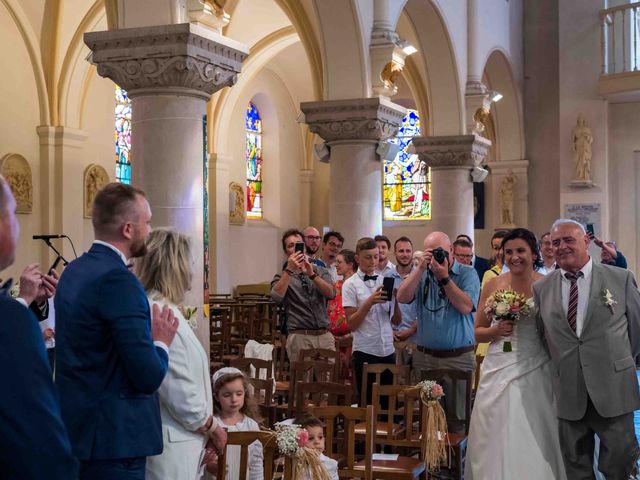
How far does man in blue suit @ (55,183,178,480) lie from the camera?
3182 millimetres

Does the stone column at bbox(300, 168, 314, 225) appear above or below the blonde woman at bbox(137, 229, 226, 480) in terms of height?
above

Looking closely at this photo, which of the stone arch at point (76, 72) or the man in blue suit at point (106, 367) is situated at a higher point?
the stone arch at point (76, 72)

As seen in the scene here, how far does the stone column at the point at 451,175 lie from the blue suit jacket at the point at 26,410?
44.6 ft

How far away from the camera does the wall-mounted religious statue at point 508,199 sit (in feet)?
67.9

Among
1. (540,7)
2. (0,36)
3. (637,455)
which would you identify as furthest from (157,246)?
(540,7)

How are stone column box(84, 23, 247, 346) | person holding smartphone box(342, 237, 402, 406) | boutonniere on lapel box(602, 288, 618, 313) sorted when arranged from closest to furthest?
boutonniere on lapel box(602, 288, 618, 313)
stone column box(84, 23, 247, 346)
person holding smartphone box(342, 237, 402, 406)

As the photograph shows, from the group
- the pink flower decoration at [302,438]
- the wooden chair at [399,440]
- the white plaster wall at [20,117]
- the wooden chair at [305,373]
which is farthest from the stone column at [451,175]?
the pink flower decoration at [302,438]

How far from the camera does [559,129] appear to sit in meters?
19.2

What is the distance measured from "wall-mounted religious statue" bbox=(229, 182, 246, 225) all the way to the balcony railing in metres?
→ 8.74

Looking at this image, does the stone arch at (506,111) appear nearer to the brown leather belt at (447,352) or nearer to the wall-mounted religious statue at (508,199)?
the wall-mounted religious statue at (508,199)

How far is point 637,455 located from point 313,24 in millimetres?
9487

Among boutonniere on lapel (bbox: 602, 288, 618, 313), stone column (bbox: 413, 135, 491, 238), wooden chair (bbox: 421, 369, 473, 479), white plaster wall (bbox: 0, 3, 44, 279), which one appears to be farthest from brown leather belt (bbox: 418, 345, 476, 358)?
white plaster wall (bbox: 0, 3, 44, 279)

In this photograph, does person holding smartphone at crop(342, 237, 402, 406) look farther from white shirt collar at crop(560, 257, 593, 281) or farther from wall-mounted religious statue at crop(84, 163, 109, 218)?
wall-mounted religious statue at crop(84, 163, 109, 218)

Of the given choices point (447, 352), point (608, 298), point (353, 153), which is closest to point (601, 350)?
point (608, 298)
